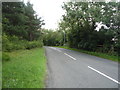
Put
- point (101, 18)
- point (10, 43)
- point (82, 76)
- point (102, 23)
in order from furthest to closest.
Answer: point (102, 23) < point (101, 18) < point (10, 43) < point (82, 76)

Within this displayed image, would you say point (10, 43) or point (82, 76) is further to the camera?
point (10, 43)

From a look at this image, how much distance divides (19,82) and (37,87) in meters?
0.79

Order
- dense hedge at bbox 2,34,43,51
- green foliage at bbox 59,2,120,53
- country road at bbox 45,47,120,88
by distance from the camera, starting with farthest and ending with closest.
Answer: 1. green foliage at bbox 59,2,120,53
2. dense hedge at bbox 2,34,43,51
3. country road at bbox 45,47,120,88

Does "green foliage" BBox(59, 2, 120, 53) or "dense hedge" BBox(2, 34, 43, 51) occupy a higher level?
"green foliage" BBox(59, 2, 120, 53)

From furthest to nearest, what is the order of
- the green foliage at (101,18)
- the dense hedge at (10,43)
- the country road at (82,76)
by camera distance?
1. the green foliage at (101,18)
2. the dense hedge at (10,43)
3. the country road at (82,76)

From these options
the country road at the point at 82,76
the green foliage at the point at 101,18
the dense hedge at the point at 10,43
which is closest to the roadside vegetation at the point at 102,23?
the green foliage at the point at 101,18

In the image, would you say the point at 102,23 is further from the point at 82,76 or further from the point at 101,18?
the point at 82,76

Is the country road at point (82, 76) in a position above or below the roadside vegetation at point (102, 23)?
below

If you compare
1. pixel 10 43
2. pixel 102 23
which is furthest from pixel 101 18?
pixel 10 43

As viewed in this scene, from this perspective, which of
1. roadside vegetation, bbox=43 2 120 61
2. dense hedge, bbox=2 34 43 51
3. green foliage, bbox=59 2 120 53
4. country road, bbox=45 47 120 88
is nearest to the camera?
country road, bbox=45 47 120 88

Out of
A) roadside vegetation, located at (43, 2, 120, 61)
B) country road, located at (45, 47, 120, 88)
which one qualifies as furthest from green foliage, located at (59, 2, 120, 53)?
country road, located at (45, 47, 120, 88)

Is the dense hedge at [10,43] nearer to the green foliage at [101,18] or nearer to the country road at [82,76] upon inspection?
the country road at [82,76]

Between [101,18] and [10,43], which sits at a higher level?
[101,18]

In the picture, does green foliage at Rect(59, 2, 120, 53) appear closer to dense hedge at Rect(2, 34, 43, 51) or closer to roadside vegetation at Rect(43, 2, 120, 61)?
roadside vegetation at Rect(43, 2, 120, 61)
